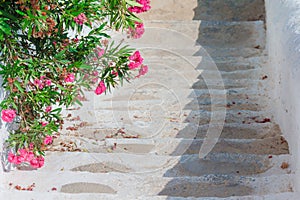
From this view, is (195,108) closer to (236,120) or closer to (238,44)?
(236,120)

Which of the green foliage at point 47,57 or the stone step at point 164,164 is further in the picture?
the stone step at point 164,164

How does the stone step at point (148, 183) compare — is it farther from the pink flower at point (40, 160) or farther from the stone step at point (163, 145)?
the stone step at point (163, 145)

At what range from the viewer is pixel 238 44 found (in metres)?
7.37

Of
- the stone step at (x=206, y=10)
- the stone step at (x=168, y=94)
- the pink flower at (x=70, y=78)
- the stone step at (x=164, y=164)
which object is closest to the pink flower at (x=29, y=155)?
the stone step at (x=164, y=164)

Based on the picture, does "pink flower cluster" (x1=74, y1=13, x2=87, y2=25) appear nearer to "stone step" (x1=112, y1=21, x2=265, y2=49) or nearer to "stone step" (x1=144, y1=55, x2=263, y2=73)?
"stone step" (x1=144, y1=55, x2=263, y2=73)

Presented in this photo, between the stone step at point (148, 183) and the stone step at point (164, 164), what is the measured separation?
0.49ft

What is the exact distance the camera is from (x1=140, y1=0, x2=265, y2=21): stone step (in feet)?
27.2

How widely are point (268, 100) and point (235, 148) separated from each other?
1.10 metres

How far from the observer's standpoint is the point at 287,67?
4492mm

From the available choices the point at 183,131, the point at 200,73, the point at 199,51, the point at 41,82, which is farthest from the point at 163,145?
the point at 199,51

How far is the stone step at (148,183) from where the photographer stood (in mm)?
3977

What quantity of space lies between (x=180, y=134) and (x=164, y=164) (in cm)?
67

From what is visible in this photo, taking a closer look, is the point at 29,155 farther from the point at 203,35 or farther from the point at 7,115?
the point at 203,35

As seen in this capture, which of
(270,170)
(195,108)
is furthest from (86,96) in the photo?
(270,170)
